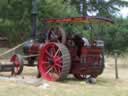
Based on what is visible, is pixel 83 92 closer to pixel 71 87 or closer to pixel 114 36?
pixel 71 87

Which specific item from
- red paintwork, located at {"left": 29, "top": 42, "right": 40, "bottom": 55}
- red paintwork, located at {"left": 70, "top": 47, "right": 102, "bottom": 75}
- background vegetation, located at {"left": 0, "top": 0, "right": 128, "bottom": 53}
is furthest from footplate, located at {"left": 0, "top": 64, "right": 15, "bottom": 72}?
background vegetation, located at {"left": 0, "top": 0, "right": 128, "bottom": 53}

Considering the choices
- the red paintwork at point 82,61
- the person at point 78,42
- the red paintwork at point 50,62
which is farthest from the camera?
the person at point 78,42

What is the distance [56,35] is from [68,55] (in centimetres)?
125

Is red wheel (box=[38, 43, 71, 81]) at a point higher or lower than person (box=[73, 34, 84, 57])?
lower

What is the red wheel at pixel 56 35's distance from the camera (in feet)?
51.6

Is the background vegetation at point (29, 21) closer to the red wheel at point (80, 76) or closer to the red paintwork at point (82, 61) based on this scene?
the red wheel at point (80, 76)

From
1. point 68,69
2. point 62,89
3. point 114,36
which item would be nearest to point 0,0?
point 114,36

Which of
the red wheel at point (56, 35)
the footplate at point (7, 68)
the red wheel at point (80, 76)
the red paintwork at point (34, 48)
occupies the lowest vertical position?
the red wheel at point (80, 76)

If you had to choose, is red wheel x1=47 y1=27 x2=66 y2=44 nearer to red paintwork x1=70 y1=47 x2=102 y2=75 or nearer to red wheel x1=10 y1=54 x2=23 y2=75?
red paintwork x1=70 y1=47 x2=102 y2=75

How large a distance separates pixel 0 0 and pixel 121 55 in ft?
25.8

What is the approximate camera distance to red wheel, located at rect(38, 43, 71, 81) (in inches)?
593

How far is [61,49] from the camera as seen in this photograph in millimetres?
15125

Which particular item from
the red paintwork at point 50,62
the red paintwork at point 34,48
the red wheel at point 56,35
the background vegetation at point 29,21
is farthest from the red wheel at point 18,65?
the background vegetation at point 29,21

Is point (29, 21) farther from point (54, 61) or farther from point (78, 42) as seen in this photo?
point (54, 61)
